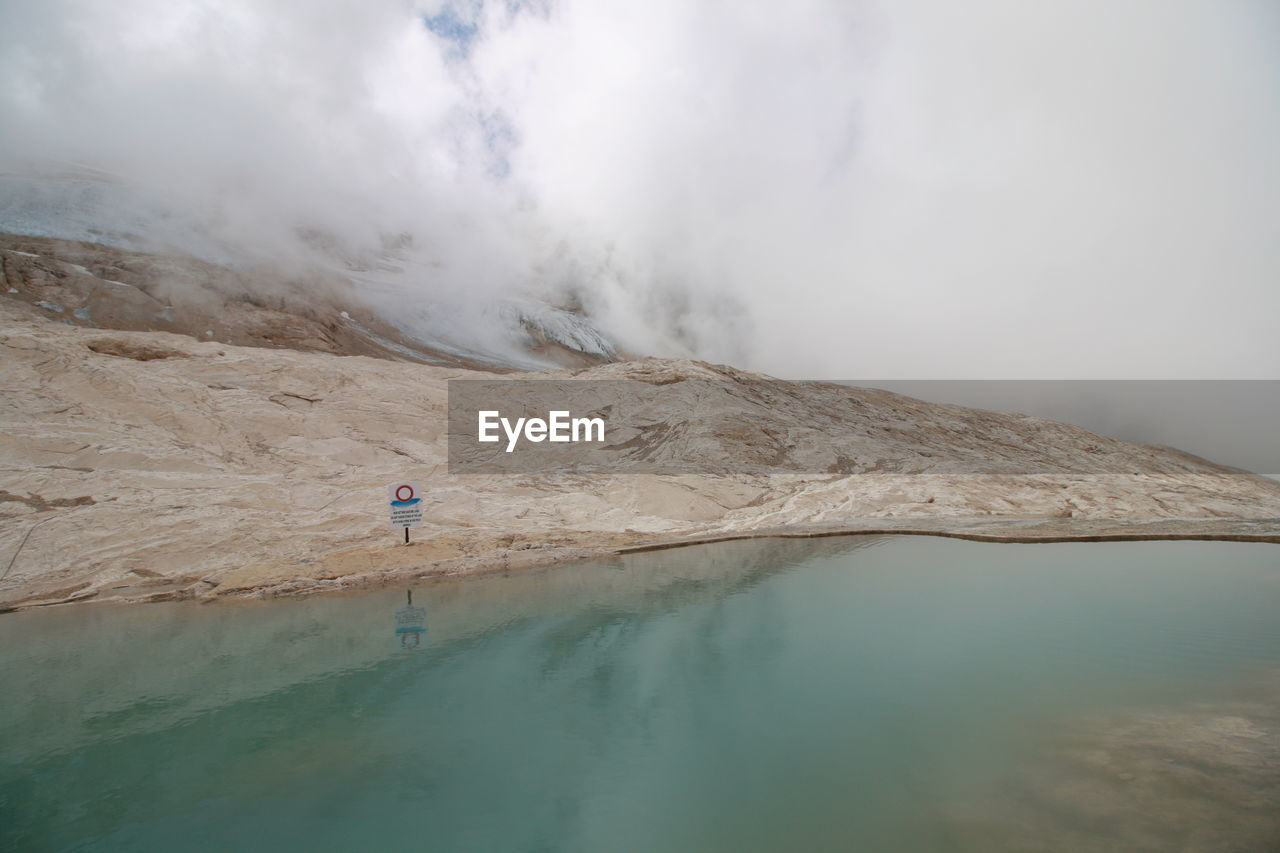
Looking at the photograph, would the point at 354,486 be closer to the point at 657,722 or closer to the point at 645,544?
the point at 645,544

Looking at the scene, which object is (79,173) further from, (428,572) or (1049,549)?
(1049,549)

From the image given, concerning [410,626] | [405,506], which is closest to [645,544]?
[405,506]

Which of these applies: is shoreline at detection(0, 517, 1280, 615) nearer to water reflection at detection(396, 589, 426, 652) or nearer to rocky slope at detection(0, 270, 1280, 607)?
rocky slope at detection(0, 270, 1280, 607)

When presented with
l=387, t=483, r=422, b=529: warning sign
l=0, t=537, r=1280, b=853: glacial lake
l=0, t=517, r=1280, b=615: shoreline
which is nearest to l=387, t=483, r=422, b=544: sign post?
l=387, t=483, r=422, b=529: warning sign

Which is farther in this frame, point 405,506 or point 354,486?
point 354,486

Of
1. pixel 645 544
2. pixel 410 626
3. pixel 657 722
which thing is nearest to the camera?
pixel 657 722
